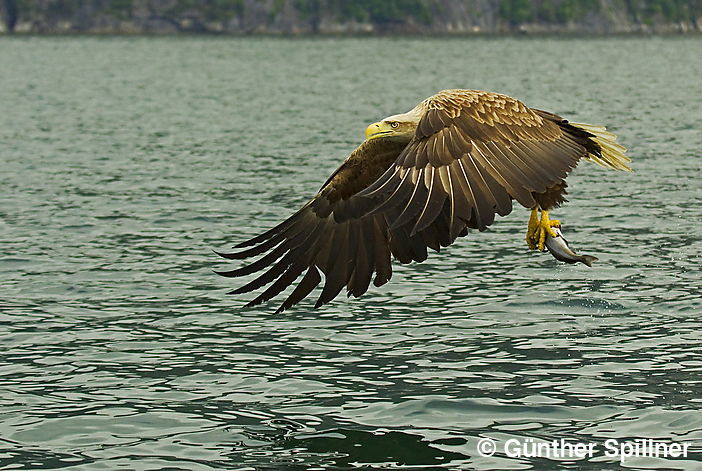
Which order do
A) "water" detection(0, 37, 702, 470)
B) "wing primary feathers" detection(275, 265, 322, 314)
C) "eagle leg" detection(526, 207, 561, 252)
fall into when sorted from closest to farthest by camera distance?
"water" detection(0, 37, 702, 470)
"wing primary feathers" detection(275, 265, 322, 314)
"eagle leg" detection(526, 207, 561, 252)

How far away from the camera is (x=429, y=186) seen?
8.41m

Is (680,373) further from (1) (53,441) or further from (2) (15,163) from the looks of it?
(2) (15,163)

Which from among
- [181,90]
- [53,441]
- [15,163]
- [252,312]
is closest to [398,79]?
[181,90]

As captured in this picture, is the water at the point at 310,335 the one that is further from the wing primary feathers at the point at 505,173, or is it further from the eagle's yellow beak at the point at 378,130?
the eagle's yellow beak at the point at 378,130

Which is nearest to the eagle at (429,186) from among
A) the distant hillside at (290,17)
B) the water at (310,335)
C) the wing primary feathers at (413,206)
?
the wing primary feathers at (413,206)

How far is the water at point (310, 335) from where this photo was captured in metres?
9.62

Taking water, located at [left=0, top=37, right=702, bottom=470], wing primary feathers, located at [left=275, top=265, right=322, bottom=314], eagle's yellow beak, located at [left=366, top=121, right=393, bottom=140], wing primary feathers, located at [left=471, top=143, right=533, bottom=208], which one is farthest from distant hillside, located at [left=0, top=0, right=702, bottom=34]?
wing primary feathers, located at [left=471, top=143, right=533, bottom=208]

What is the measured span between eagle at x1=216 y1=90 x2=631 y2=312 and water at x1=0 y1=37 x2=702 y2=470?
1132 mm

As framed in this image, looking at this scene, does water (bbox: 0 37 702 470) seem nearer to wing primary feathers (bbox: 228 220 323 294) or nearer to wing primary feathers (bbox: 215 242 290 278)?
wing primary feathers (bbox: 228 220 323 294)

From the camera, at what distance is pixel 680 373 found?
11148 mm

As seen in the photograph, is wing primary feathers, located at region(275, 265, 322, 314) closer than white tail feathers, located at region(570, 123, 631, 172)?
Yes

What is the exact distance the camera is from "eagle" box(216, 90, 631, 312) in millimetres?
8406

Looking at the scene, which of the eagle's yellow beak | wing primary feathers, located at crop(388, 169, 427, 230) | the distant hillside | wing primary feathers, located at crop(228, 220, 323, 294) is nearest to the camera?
wing primary feathers, located at crop(388, 169, 427, 230)

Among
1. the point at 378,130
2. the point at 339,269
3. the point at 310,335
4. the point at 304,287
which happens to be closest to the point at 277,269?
the point at 304,287
